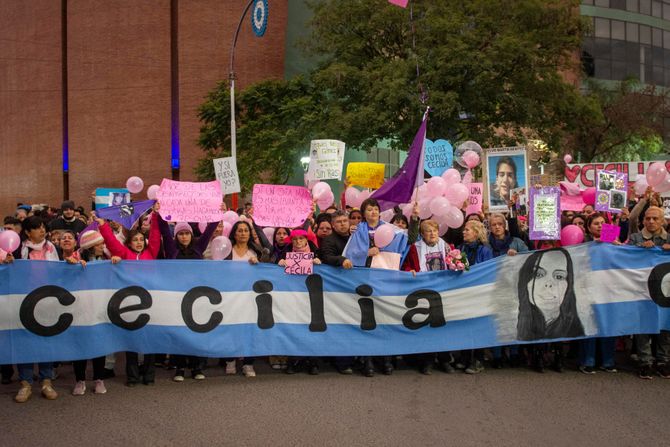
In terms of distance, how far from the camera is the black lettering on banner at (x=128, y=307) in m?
7.16

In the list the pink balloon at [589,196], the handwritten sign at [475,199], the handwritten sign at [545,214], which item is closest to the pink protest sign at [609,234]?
the handwritten sign at [545,214]

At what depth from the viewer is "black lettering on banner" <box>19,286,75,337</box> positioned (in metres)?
6.95

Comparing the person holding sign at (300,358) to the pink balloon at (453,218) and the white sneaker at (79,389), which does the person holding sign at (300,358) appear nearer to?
the pink balloon at (453,218)

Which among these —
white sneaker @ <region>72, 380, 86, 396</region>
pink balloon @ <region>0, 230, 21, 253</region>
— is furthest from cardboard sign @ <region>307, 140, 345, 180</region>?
white sneaker @ <region>72, 380, 86, 396</region>

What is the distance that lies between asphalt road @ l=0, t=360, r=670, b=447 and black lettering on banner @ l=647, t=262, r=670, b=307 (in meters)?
0.91

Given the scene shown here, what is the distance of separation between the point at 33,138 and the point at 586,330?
39051mm

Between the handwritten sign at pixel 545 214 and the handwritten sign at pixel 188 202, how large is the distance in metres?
3.55

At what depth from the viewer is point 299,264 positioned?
298 inches

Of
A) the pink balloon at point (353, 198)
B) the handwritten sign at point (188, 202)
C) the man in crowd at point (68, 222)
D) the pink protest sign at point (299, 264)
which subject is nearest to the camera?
the pink protest sign at point (299, 264)

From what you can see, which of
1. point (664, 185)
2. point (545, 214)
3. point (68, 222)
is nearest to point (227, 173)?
point (68, 222)

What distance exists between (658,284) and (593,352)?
3.39 feet

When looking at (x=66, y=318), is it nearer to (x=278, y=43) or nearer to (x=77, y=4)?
(x=278, y=43)

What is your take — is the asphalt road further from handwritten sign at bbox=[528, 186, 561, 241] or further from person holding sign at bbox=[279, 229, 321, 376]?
handwritten sign at bbox=[528, 186, 561, 241]

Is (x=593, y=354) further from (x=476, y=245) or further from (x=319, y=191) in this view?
(x=319, y=191)
